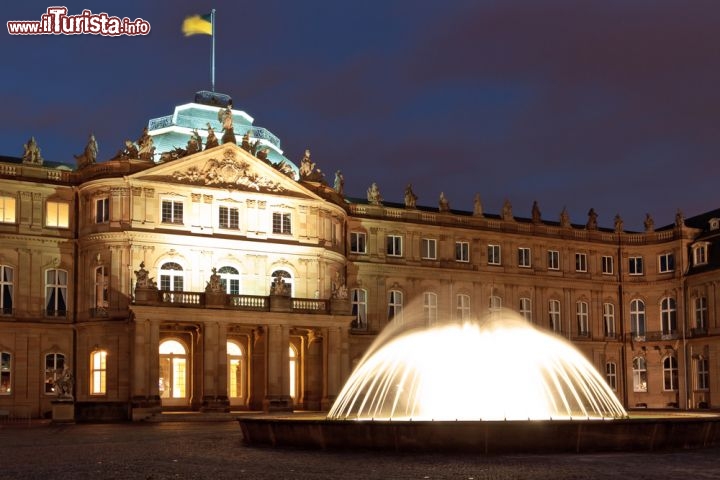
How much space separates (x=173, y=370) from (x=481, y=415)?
34846mm

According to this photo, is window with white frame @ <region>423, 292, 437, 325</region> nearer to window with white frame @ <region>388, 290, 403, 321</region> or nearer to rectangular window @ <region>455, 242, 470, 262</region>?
window with white frame @ <region>388, 290, 403, 321</region>

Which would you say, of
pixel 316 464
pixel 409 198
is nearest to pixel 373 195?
pixel 409 198

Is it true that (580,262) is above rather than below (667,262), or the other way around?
above

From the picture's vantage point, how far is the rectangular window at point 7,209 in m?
63.0

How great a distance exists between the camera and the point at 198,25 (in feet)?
228

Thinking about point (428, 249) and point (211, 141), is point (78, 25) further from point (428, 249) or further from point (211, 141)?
point (428, 249)

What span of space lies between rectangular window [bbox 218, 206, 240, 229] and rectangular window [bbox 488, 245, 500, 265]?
23906mm

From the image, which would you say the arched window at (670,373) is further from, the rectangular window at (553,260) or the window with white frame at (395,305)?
the window with white frame at (395,305)

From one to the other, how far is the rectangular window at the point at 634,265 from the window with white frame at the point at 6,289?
50.3m

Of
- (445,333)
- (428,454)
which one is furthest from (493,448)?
(445,333)

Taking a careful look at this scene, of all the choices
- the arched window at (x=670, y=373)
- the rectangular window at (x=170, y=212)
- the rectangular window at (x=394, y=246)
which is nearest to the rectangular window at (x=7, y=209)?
the rectangular window at (x=170, y=212)

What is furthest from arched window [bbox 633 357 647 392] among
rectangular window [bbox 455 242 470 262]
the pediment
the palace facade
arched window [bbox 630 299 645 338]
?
the pediment

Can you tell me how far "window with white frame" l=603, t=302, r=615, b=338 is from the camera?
281ft

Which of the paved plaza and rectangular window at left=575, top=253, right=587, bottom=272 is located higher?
rectangular window at left=575, top=253, right=587, bottom=272
